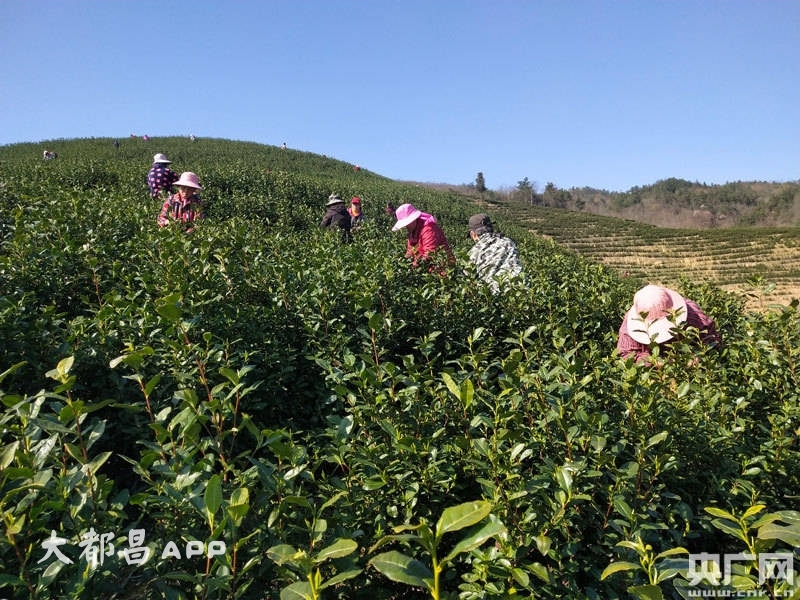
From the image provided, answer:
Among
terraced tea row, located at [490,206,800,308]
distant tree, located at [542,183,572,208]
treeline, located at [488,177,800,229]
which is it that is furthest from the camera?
distant tree, located at [542,183,572,208]

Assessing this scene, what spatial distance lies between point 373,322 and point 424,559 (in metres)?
0.89

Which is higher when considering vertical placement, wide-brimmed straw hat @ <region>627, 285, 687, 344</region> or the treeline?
the treeline

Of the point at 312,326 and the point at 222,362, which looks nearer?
the point at 222,362

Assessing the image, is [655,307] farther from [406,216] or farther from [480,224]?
[406,216]

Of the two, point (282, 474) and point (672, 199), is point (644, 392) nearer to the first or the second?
point (282, 474)

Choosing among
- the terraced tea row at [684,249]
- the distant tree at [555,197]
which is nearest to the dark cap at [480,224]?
the terraced tea row at [684,249]

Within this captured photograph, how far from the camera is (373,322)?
6.21 feet

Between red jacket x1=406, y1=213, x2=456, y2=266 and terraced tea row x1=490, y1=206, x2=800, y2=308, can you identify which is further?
terraced tea row x1=490, y1=206, x2=800, y2=308

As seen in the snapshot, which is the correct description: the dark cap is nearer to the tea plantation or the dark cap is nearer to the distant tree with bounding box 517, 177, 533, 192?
the tea plantation

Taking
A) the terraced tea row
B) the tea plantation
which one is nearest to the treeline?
the terraced tea row

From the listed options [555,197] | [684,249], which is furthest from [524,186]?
[684,249]

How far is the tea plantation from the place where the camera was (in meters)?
1.05

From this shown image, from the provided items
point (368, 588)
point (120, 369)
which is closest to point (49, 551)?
point (368, 588)

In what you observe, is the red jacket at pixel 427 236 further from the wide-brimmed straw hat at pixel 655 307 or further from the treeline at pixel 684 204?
the treeline at pixel 684 204
